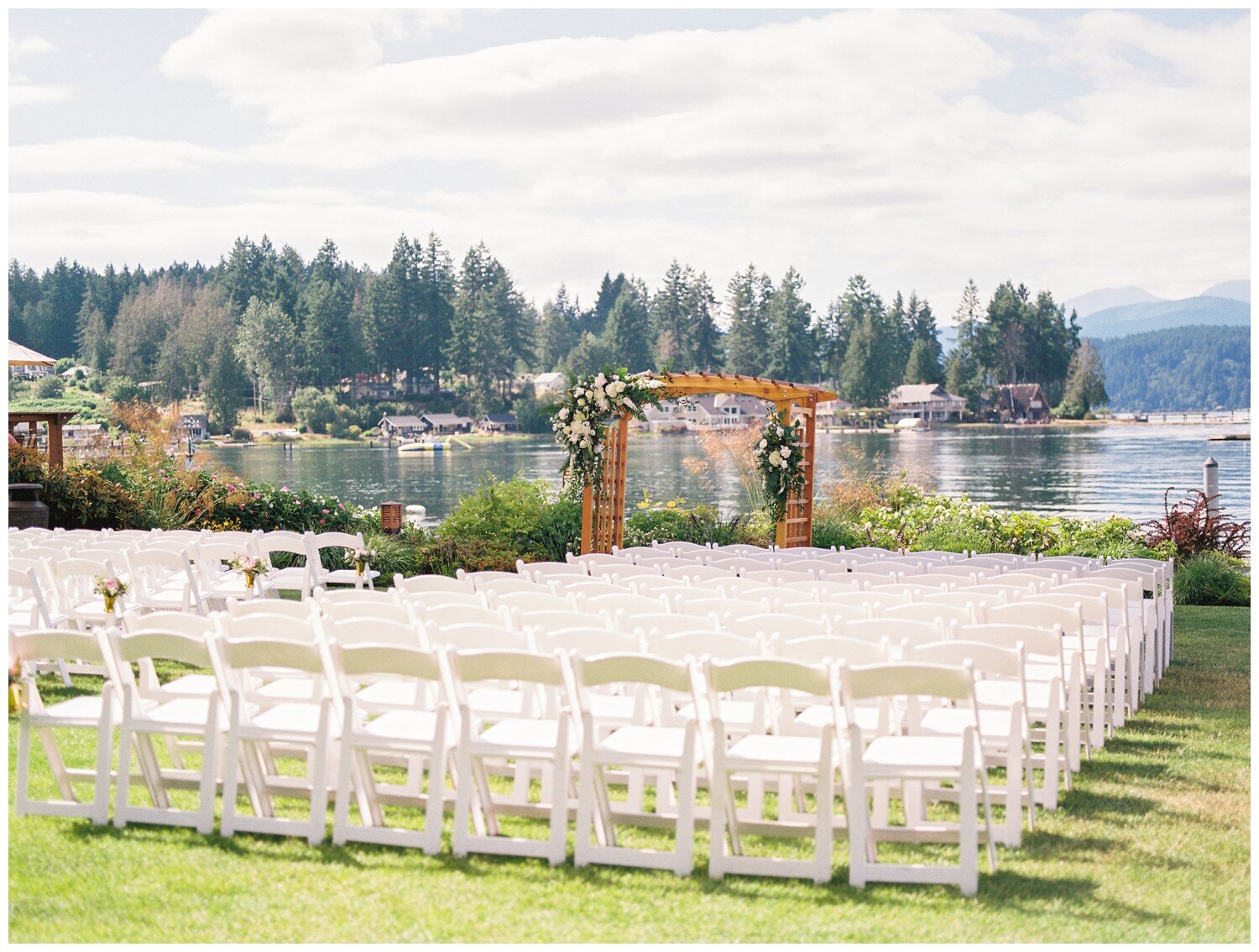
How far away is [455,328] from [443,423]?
5.58 m

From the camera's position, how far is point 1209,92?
65375 mm

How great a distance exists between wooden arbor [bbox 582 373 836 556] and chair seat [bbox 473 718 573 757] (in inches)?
278

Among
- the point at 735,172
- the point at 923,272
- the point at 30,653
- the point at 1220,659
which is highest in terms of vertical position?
the point at 735,172

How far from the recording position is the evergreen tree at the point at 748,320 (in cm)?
7594

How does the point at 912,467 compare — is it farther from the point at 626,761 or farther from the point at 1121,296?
the point at 626,761

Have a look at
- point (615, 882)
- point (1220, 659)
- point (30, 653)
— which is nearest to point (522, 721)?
point (615, 882)

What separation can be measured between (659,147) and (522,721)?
71.2 m

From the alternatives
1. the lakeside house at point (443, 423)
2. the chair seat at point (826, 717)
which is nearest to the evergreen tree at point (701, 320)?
the lakeside house at point (443, 423)

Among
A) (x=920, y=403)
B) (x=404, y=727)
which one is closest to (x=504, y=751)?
(x=404, y=727)

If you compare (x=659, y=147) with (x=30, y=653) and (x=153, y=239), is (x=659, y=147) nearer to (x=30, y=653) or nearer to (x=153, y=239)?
(x=153, y=239)

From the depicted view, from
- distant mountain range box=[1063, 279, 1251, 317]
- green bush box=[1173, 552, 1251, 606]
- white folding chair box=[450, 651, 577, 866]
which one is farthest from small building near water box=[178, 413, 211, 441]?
white folding chair box=[450, 651, 577, 866]

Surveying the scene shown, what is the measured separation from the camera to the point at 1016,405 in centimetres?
8250

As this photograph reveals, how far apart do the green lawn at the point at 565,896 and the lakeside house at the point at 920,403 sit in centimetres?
7556

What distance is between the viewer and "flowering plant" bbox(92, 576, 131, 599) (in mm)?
7512
